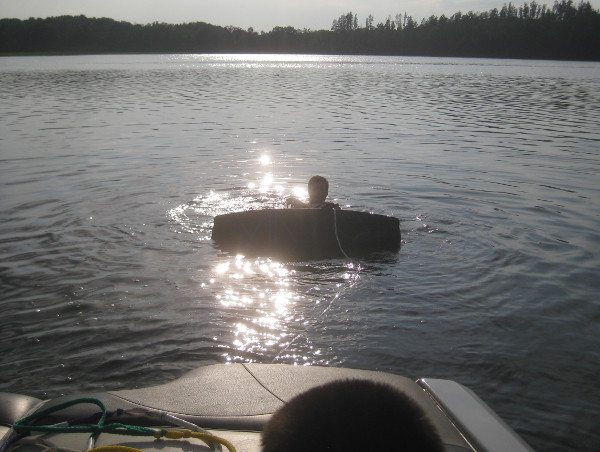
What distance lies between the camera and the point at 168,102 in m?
31.3

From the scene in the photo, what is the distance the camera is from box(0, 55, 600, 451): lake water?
5293 millimetres

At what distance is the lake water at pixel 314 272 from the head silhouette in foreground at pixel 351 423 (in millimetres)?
3337

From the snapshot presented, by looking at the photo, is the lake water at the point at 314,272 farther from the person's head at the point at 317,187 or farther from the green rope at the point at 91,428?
the green rope at the point at 91,428

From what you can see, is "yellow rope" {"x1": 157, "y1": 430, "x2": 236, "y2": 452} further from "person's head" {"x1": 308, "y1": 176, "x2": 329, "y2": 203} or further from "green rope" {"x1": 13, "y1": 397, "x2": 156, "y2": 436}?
"person's head" {"x1": 308, "y1": 176, "x2": 329, "y2": 203}

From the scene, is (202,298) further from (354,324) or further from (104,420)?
(104,420)

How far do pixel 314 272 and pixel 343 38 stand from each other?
15917 cm

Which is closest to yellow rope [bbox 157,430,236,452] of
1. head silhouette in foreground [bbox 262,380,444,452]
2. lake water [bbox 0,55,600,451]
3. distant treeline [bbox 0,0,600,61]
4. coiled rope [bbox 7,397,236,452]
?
coiled rope [bbox 7,397,236,452]

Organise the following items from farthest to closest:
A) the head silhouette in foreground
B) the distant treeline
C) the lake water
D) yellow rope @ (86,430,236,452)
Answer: the distant treeline → the lake water → yellow rope @ (86,430,236,452) → the head silhouette in foreground

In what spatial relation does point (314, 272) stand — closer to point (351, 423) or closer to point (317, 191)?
point (317, 191)

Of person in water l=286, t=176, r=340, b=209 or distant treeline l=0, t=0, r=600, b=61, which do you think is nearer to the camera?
person in water l=286, t=176, r=340, b=209

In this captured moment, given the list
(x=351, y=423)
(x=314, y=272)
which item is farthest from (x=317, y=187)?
(x=351, y=423)

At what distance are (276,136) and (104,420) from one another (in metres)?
18.5

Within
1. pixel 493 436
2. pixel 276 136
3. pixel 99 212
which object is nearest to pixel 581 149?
pixel 276 136

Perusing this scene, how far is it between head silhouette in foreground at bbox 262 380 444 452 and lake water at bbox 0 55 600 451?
334cm
